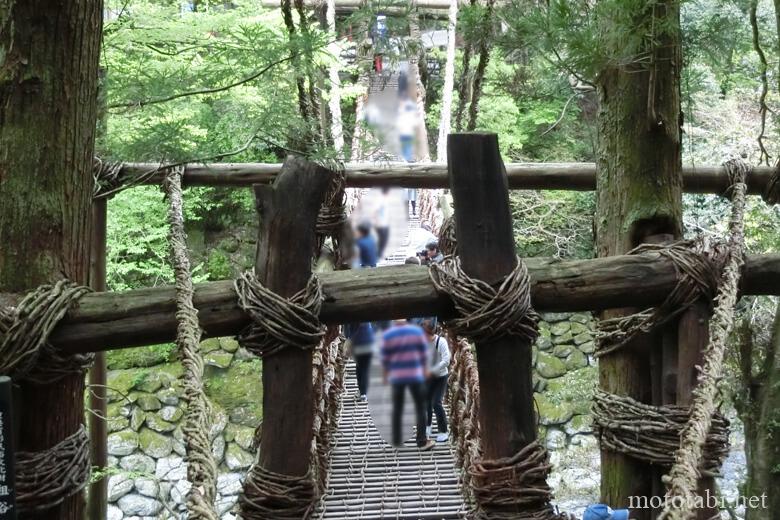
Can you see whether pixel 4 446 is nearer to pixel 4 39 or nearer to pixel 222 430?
pixel 4 39

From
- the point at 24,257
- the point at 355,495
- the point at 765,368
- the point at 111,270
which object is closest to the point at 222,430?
the point at 111,270

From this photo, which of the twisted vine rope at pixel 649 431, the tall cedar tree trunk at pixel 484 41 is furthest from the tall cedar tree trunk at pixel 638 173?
the tall cedar tree trunk at pixel 484 41

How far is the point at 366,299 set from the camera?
1418 mm

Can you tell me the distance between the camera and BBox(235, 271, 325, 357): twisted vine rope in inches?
52.9

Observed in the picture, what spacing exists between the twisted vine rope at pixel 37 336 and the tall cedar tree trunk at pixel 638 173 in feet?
3.99

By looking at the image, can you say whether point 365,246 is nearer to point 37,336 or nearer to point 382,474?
point 382,474

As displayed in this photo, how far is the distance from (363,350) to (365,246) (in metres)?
0.57

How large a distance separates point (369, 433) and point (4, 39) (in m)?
1.97

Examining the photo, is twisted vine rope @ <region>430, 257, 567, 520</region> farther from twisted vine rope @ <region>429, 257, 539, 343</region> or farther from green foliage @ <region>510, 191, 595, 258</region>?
green foliage @ <region>510, 191, 595, 258</region>

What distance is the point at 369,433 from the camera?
2.85 meters

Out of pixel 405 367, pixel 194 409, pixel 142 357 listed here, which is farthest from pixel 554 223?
pixel 194 409

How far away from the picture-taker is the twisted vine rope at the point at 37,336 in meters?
1.25

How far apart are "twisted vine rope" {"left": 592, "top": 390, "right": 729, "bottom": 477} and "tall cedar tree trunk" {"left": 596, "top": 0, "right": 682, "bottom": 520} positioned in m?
0.08

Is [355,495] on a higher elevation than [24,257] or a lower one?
lower
